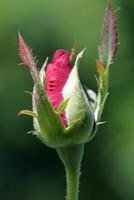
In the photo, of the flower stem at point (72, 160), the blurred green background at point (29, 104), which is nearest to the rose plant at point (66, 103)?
the flower stem at point (72, 160)

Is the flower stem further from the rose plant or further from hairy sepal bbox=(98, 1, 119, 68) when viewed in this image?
hairy sepal bbox=(98, 1, 119, 68)

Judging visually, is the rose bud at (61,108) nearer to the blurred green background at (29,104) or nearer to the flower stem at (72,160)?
the flower stem at (72,160)

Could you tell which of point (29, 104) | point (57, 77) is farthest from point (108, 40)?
point (29, 104)

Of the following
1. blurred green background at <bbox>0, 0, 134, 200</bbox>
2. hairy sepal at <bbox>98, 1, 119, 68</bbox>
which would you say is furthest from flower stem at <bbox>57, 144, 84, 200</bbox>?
blurred green background at <bbox>0, 0, 134, 200</bbox>
